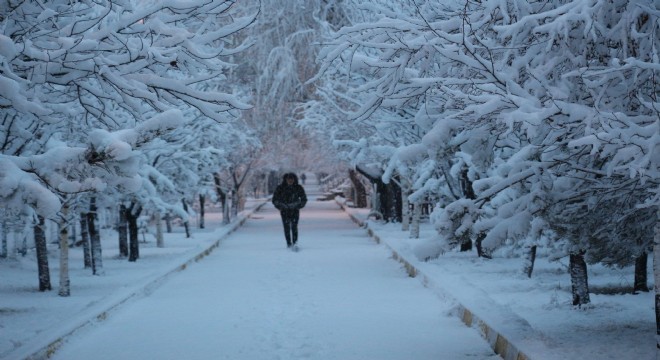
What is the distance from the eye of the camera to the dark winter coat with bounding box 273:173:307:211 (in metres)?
22.0

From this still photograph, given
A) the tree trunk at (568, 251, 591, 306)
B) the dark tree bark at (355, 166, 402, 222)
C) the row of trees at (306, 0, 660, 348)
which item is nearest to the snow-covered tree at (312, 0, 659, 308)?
the row of trees at (306, 0, 660, 348)

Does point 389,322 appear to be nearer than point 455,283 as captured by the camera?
Yes

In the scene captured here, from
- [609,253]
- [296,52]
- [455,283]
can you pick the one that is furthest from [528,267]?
[296,52]

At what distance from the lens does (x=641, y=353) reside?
6.90 m

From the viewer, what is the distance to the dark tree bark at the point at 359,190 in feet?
161

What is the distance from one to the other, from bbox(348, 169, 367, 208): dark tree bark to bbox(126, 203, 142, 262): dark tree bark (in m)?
29.6

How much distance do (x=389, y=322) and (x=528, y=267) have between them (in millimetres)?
4223

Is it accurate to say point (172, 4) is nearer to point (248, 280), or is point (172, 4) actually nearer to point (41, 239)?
point (41, 239)

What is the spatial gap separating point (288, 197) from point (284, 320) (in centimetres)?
1236

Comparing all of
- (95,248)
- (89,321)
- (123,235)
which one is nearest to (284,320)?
(89,321)

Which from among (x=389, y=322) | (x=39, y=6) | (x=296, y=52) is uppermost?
(x=296, y=52)

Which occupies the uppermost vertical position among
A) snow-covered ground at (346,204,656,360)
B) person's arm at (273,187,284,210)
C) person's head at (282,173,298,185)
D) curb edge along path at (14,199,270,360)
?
person's head at (282,173,298,185)

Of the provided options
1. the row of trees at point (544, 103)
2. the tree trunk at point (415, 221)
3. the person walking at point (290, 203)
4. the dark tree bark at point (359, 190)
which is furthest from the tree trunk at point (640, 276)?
the dark tree bark at point (359, 190)

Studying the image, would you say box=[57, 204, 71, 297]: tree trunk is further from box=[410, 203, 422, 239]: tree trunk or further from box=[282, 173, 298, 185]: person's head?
box=[410, 203, 422, 239]: tree trunk
